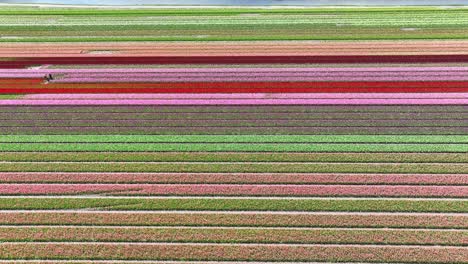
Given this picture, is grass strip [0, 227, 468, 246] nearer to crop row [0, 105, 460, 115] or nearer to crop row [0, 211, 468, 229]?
crop row [0, 211, 468, 229]

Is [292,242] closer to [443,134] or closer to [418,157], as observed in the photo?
[418,157]

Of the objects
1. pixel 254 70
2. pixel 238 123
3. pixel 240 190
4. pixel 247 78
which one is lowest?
pixel 240 190

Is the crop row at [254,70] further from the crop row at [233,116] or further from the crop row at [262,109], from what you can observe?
the crop row at [233,116]

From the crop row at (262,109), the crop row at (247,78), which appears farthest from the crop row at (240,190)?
the crop row at (247,78)

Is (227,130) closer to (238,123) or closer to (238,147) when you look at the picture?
(238,123)

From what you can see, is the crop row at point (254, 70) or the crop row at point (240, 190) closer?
the crop row at point (240, 190)

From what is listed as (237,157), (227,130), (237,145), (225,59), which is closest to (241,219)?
(237,157)
